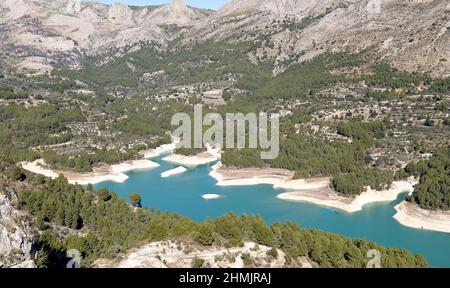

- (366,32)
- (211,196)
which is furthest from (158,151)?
(366,32)

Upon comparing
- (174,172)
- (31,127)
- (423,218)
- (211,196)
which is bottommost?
(211,196)

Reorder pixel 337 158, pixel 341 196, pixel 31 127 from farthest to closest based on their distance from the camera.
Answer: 1. pixel 31 127
2. pixel 337 158
3. pixel 341 196

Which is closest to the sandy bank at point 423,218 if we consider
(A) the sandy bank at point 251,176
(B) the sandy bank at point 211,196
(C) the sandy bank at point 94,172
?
(A) the sandy bank at point 251,176

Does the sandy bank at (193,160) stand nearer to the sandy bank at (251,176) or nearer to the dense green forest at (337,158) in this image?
the dense green forest at (337,158)

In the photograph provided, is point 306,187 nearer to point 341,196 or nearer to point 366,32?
point 341,196

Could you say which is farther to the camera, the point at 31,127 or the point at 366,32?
the point at 366,32

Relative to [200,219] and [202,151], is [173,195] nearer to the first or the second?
[200,219]

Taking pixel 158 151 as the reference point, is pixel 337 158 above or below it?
above
